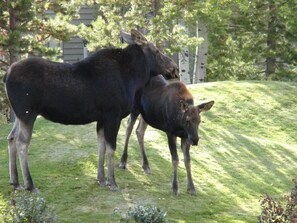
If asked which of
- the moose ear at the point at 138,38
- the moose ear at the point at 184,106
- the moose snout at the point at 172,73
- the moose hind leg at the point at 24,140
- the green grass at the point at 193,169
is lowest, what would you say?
the green grass at the point at 193,169

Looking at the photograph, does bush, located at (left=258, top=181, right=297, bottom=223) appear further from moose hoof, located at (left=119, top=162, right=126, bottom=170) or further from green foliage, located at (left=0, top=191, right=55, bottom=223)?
moose hoof, located at (left=119, top=162, right=126, bottom=170)

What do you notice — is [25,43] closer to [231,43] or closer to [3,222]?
[3,222]

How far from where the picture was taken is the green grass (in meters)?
9.25

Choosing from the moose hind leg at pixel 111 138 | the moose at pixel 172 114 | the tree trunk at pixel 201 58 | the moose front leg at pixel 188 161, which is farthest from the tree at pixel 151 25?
the moose hind leg at pixel 111 138

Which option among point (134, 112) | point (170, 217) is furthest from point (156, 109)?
point (170, 217)

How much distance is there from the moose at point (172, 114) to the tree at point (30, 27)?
22.4 ft

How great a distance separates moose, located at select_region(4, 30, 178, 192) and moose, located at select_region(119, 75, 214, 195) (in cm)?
47

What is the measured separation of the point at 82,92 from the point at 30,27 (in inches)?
359

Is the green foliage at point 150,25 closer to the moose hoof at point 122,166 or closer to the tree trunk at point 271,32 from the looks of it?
the tree trunk at point 271,32

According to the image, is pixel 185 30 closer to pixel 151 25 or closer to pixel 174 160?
pixel 151 25

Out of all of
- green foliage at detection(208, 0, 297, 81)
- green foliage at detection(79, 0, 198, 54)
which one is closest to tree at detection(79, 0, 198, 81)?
green foliage at detection(79, 0, 198, 54)

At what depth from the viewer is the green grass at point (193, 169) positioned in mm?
9250

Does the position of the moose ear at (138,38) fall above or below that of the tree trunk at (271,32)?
above

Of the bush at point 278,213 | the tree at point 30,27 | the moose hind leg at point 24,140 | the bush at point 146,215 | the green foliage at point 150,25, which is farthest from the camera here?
the green foliage at point 150,25
